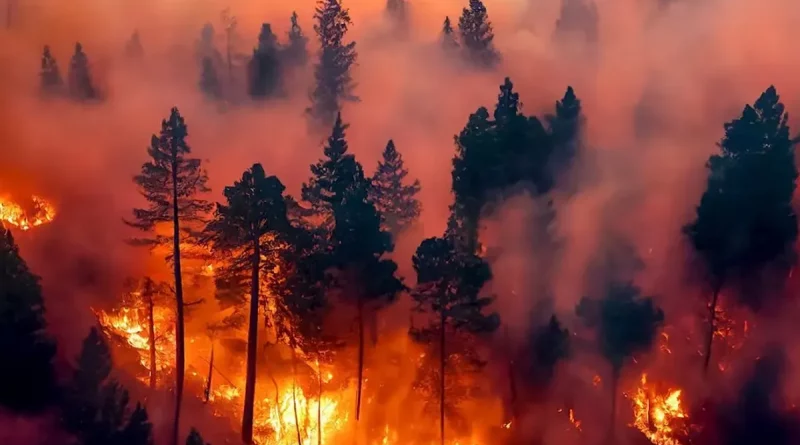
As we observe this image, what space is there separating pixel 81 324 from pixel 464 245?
11665 mm

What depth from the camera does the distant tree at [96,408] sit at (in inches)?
589

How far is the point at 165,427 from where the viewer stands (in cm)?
1753

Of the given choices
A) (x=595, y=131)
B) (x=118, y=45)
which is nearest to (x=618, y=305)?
(x=595, y=131)

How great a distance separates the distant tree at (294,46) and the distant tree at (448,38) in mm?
5945

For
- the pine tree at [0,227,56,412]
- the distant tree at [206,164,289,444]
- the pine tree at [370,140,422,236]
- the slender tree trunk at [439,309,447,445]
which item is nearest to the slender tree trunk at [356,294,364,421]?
the slender tree trunk at [439,309,447,445]

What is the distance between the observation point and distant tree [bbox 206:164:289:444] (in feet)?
53.8

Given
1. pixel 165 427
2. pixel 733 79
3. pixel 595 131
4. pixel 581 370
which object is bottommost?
pixel 165 427

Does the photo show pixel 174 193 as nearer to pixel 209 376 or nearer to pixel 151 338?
pixel 151 338

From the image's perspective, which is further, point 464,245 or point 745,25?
point 745,25

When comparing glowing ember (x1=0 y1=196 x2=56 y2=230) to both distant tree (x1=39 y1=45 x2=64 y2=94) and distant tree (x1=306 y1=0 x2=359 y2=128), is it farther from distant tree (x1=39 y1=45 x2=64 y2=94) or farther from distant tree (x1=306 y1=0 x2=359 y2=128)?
distant tree (x1=306 y1=0 x2=359 y2=128)

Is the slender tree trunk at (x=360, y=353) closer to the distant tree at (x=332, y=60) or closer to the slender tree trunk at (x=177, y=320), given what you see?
the slender tree trunk at (x=177, y=320)

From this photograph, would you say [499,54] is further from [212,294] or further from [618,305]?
[212,294]

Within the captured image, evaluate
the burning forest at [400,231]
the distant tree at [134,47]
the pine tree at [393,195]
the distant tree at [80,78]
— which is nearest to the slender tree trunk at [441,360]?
the burning forest at [400,231]

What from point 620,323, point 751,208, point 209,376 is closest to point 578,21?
point 751,208
